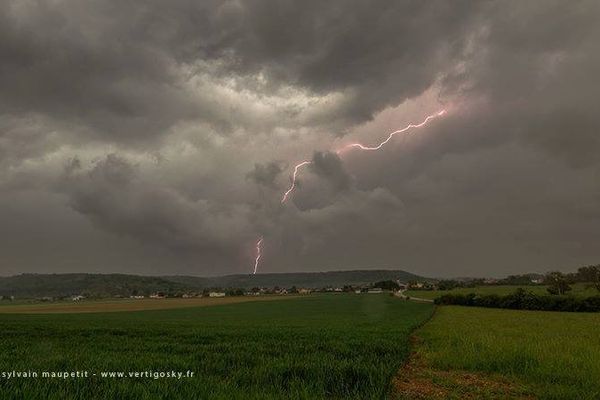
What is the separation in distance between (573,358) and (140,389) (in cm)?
1621

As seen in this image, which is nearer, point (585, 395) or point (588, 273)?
point (585, 395)

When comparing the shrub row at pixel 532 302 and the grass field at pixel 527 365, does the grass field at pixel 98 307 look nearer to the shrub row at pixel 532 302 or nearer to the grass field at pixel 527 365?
the shrub row at pixel 532 302

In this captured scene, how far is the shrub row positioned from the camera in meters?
59.6

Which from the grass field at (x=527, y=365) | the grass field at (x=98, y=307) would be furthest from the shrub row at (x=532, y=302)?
the grass field at (x=98, y=307)

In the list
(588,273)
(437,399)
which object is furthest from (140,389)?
(588,273)

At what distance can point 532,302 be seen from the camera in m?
66.8

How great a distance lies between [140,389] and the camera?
975cm

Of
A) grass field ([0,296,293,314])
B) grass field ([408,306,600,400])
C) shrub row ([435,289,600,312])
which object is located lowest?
grass field ([0,296,293,314])

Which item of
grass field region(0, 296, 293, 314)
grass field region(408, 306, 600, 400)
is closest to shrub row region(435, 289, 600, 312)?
grass field region(408, 306, 600, 400)

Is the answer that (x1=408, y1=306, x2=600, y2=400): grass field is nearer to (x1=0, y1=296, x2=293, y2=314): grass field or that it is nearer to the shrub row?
→ the shrub row

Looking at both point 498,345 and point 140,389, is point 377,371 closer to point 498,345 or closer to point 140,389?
point 140,389

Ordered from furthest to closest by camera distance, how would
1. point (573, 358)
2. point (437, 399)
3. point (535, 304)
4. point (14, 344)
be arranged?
1. point (535, 304)
2. point (14, 344)
3. point (573, 358)
4. point (437, 399)

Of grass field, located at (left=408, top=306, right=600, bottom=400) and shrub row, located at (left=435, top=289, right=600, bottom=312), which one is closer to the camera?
grass field, located at (left=408, top=306, right=600, bottom=400)

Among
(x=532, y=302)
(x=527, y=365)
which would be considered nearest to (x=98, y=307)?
(x=532, y=302)
